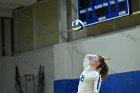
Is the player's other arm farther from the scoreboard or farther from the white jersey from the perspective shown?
the scoreboard

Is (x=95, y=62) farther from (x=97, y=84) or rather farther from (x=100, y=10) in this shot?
(x=100, y=10)

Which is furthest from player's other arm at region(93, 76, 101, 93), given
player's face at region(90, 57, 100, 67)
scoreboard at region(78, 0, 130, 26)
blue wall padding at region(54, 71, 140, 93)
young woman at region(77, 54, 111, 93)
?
scoreboard at region(78, 0, 130, 26)

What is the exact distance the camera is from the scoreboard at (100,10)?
8.71m

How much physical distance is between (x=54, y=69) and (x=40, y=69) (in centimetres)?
88

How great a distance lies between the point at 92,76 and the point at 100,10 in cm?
512

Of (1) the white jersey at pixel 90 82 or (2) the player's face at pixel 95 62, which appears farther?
(2) the player's face at pixel 95 62

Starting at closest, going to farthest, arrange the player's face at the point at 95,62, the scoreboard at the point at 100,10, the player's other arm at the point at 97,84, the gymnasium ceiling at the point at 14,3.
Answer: the player's other arm at the point at 97,84, the player's face at the point at 95,62, the scoreboard at the point at 100,10, the gymnasium ceiling at the point at 14,3

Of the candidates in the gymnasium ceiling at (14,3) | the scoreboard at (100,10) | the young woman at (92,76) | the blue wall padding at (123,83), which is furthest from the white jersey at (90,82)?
the gymnasium ceiling at (14,3)

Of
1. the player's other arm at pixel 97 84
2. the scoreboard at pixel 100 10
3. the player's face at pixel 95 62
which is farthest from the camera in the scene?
the scoreboard at pixel 100 10

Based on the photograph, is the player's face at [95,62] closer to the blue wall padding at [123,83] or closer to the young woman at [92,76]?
the young woman at [92,76]

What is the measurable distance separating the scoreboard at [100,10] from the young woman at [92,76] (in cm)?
423

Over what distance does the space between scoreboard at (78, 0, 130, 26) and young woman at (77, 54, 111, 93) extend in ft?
13.9

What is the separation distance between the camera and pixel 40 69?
1238 centimetres

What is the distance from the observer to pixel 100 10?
30.8 ft
